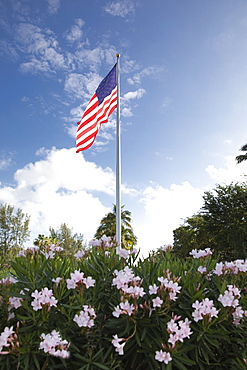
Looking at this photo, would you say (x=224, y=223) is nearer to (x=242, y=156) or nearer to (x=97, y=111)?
(x=242, y=156)

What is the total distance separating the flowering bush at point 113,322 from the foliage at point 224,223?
60.7 feet

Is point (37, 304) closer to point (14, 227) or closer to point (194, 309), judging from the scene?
point (194, 309)

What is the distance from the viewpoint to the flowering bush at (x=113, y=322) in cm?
238

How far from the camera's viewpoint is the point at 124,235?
31.1 m

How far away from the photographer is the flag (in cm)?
1005

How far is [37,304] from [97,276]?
2.03ft

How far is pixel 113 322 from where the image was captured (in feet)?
8.24

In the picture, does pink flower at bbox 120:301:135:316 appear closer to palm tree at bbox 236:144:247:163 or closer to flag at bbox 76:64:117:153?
flag at bbox 76:64:117:153

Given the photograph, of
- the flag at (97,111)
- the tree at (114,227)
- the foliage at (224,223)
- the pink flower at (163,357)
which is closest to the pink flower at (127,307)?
the pink flower at (163,357)

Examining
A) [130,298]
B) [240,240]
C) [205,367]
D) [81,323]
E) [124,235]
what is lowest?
[205,367]

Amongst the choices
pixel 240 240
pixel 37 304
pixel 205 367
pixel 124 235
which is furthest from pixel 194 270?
pixel 124 235

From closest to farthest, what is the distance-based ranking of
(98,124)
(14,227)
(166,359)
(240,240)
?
(166,359) < (98,124) < (240,240) < (14,227)

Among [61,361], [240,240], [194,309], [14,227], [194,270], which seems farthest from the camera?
[14,227]

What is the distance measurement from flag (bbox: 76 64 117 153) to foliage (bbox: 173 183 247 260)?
13.6 m
